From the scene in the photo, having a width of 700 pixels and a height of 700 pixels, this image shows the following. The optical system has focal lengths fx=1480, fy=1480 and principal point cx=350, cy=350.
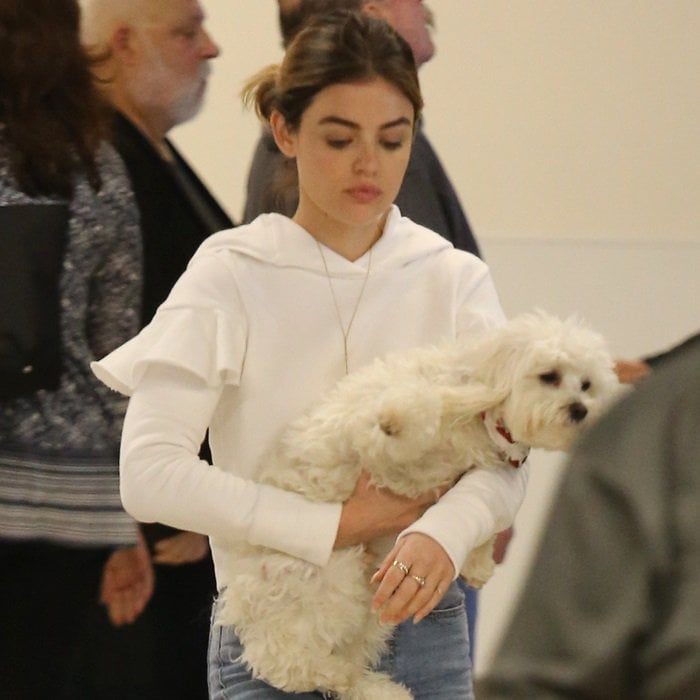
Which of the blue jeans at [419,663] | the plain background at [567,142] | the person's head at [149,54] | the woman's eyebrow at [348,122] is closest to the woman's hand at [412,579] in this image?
the blue jeans at [419,663]

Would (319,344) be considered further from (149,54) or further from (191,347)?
(149,54)

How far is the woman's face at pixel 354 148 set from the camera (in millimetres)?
1812

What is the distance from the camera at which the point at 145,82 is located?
9.23ft

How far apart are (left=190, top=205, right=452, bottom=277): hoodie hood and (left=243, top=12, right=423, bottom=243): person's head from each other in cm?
5

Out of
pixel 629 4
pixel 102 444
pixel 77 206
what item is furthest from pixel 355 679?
pixel 629 4

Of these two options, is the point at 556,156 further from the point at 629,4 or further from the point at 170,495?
the point at 170,495

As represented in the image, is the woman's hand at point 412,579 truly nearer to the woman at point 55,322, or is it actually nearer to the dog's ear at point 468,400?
the dog's ear at point 468,400

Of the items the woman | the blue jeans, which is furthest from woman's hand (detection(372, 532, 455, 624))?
the woman

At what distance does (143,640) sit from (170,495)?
1.12 m

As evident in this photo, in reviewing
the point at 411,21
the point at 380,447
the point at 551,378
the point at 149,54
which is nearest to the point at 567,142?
the point at 411,21

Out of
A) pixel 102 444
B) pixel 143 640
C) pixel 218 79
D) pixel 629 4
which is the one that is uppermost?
pixel 629 4

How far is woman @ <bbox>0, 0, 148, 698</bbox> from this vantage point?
7.47 feet

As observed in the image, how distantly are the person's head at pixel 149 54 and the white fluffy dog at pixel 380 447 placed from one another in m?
1.21

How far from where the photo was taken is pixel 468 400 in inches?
68.6
